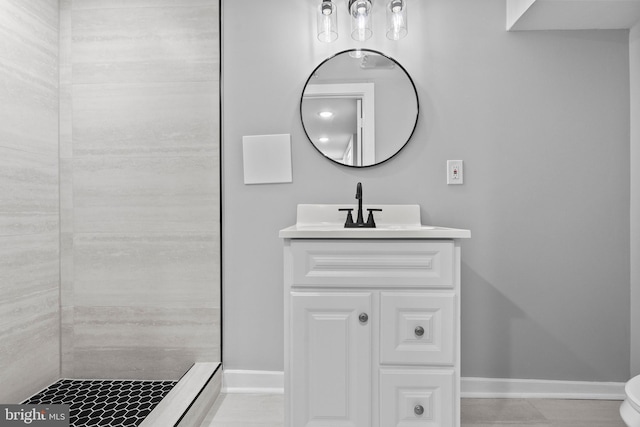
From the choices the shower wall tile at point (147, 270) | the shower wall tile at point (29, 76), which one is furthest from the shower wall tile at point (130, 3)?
the shower wall tile at point (147, 270)

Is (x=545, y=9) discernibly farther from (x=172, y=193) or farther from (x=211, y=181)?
(x=172, y=193)

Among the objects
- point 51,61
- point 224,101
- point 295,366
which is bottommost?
point 295,366

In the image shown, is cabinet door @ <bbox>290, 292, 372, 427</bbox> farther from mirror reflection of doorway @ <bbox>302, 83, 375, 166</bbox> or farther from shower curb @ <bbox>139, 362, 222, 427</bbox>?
mirror reflection of doorway @ <bbox>302, 83, 375, 166</bbox>

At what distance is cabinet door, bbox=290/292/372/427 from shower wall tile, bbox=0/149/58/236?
50.2 inches

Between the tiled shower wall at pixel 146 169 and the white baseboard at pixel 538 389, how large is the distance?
1.28 metres

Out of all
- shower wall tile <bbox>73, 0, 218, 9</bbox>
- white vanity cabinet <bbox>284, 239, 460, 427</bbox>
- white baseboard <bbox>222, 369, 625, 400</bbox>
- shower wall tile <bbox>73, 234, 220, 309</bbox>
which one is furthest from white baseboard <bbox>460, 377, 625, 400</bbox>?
shower wall tile <bbox>73, 0, 218, 9</bbox>

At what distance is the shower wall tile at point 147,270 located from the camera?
1.92 metres

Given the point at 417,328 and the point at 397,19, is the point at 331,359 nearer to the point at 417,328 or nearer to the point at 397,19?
the point at 417,328

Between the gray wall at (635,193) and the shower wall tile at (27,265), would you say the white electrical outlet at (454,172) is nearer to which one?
the gray wall at (635,193)

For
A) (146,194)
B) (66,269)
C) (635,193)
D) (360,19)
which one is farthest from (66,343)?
(635,193)

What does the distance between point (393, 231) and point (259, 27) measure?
4.15 ft

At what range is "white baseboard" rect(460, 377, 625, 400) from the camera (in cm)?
183

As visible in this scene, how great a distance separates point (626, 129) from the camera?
1821 millimetres

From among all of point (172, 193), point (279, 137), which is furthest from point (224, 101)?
point (172, 193)
